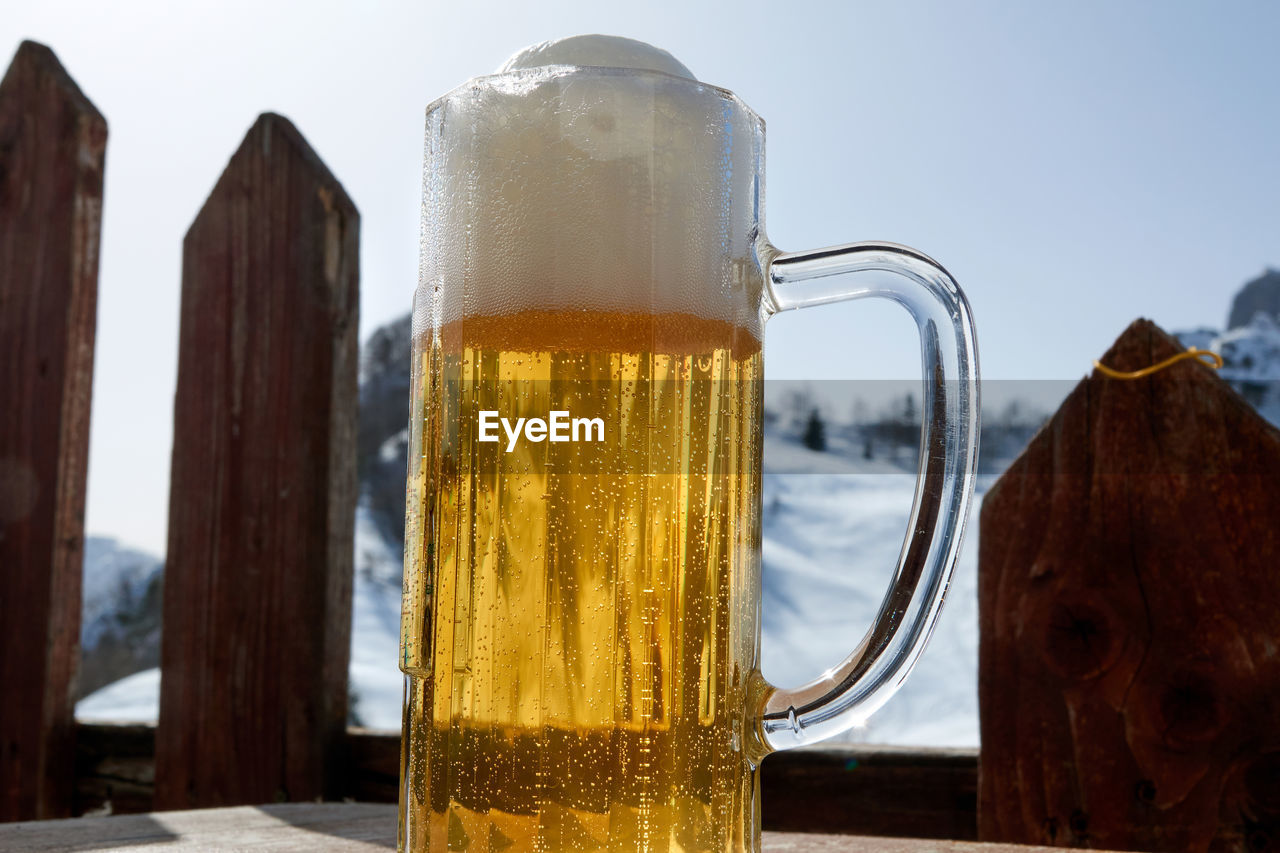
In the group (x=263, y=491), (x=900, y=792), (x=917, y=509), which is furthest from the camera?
(x=263, y=491)

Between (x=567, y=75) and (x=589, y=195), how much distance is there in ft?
0.33

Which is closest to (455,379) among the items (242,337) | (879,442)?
(242,337)

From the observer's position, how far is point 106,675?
9062mm

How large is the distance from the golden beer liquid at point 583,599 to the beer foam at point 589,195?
0.08 ft

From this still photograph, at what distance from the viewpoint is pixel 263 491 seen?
84.7 inches

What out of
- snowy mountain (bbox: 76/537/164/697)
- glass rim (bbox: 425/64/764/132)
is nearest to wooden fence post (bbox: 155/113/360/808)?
glass rim (bbox: 425/64/764/132)

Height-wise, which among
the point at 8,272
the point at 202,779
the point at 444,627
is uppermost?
the point at 8,272

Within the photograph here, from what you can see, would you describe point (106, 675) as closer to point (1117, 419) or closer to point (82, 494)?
point (82, 494)

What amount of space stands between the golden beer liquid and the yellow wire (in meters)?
0.96

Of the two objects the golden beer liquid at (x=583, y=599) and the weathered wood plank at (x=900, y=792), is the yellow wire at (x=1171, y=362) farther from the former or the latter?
the golden beer liquid at (x=583, y=599)

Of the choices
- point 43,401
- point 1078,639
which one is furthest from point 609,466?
point 43,401

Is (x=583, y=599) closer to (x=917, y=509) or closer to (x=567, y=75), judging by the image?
(x=917, y=509)

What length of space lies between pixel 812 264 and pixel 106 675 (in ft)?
31.2

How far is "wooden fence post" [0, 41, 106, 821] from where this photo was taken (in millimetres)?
2303
